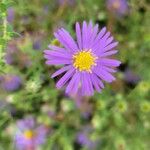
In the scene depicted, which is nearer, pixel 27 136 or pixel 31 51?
pixel 31 51

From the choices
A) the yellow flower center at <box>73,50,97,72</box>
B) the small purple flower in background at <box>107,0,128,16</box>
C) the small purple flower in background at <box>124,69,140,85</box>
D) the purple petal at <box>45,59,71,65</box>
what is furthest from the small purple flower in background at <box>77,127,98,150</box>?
the purple petal at <box>45,59,71,65</box>

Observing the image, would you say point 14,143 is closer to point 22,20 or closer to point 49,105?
point 49,105

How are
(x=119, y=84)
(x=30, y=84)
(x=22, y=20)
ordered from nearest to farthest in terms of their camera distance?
(x=30, y=84)
(x=22, y=20)
(x=119, y=84)

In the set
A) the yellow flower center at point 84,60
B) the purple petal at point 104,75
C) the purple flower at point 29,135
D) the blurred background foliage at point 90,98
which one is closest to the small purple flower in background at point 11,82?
the blurred background foliage at point 90,98

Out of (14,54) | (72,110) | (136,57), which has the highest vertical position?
(14,54)

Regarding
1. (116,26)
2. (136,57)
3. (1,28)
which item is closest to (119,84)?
(136,57)

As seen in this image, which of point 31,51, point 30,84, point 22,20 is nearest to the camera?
point 30,84

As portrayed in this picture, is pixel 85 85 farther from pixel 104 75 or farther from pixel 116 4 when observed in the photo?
pixel 116 4
